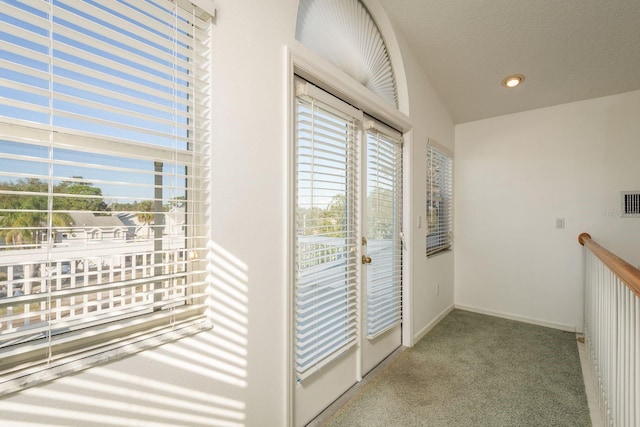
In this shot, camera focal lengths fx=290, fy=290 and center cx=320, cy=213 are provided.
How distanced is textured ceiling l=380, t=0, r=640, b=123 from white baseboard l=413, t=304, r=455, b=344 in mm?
2416

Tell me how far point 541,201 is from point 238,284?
11.2ft

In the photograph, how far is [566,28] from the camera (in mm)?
2133

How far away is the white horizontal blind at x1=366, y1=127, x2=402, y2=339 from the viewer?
2.19 metres

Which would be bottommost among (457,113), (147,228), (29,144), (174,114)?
(147,228)

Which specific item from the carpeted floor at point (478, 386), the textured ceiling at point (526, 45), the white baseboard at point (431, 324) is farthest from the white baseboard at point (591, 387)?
the textured ceiling at point (526, 45)

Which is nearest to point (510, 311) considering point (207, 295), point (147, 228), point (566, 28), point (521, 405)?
point (521, 405)

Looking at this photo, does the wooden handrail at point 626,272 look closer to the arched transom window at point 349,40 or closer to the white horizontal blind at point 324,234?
the white horizontal blind at point 324,234

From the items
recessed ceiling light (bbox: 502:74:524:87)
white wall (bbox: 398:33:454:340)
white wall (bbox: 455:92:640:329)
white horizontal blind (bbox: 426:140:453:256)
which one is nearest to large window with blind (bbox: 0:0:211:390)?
white wall (bbox: 398:33:454:340)

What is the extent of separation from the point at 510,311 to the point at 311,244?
117 inches

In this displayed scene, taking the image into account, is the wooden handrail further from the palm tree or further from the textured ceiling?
the palm tree

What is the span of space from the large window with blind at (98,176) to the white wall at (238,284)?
78mm

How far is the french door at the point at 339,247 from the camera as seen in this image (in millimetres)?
1620

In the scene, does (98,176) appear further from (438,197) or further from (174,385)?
(438,197)

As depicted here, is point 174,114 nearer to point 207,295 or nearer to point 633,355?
point 207,295
